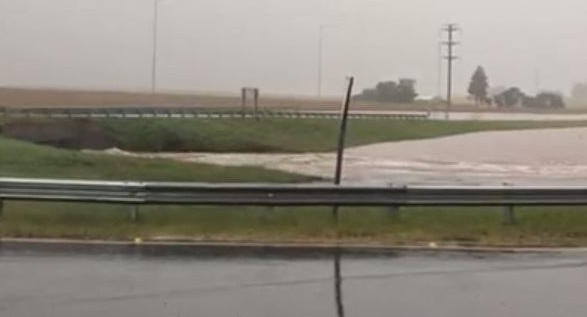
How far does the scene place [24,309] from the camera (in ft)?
26.2

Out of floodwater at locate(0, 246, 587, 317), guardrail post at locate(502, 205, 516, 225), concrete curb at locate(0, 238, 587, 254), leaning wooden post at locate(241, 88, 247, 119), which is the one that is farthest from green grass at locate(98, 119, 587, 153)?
floodwater at locate(0, 246, 587, 317)

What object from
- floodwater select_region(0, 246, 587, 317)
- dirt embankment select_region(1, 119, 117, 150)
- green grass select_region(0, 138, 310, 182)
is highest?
dirt embankment select_region(1, 119, 117, 150)

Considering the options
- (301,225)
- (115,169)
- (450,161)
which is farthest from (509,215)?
(450,161)

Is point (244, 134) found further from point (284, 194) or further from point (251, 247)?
point (251, 247)

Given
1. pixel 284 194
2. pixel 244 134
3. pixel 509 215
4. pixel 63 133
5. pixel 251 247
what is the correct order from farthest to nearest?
pixel 244 134, pixel 63 133, pixel 509 215, pixel 284 194, pixel 251 247

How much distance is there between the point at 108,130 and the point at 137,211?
35.7m

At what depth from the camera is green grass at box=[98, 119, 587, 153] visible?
48.3 m

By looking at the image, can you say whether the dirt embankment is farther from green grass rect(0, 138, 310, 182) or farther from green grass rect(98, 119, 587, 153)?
green grass rect(0, 138, 310, 182)

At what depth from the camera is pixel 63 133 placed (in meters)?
47.1

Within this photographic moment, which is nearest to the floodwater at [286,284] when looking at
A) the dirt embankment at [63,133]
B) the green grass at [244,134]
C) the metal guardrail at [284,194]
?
the metal guardrail at [284,194]

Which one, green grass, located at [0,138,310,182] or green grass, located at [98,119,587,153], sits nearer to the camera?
green grass, located at [0,138,310,182]

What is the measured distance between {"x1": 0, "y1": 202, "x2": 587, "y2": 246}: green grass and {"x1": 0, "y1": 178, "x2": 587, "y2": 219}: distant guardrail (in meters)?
0.30

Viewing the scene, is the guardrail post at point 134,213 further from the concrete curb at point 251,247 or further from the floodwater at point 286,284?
the floodwater at point 286,284

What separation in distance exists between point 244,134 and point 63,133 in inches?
369
